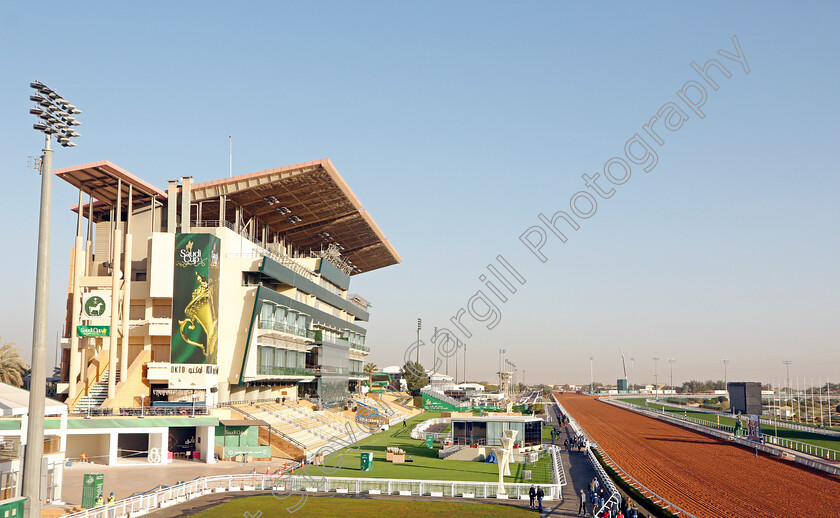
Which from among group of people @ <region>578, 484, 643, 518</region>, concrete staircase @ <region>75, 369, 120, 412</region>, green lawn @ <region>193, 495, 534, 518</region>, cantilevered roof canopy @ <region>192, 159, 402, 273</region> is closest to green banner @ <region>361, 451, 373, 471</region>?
green lawn @ <region>193, 495, 534, 518</region>

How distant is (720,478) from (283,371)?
38640 mm

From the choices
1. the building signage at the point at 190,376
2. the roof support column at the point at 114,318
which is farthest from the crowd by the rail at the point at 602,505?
the roof support column at the point at 114,318

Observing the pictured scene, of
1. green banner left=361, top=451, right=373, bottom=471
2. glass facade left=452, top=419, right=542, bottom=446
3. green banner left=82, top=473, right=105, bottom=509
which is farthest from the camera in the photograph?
glass facade left=452, top=419, right=542, bottom=446

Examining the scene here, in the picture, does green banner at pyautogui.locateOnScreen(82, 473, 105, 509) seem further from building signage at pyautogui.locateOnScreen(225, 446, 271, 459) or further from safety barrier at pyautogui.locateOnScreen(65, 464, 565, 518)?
building signage at pyautogui.locateOnScreen(225, 446, 271, 459)

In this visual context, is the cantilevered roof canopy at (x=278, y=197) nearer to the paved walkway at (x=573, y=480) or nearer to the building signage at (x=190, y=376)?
the building signage at (x=190, y=376)

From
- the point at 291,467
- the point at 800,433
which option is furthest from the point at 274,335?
the point at 800,433

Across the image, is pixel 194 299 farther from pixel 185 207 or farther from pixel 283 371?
pixel 283 371

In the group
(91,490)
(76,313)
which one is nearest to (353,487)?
(91,490)

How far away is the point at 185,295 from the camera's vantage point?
55.9m

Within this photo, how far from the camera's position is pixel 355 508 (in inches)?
1332

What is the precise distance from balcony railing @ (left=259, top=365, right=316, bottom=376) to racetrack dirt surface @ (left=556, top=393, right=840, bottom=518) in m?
29.6

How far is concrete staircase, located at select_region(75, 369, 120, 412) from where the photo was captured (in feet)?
176

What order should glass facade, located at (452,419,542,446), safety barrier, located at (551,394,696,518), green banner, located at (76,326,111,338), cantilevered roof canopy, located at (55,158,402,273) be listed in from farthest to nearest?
cantilevered roof canopy, located at (55,158,402,273), glass facade, located at (452,419,542,446), green banner, located at (76,326,111,338), safety barrier, located at (551,394,696,518)

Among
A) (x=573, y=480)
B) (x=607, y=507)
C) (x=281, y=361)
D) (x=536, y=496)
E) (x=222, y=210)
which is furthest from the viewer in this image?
(x=281, y=361)
